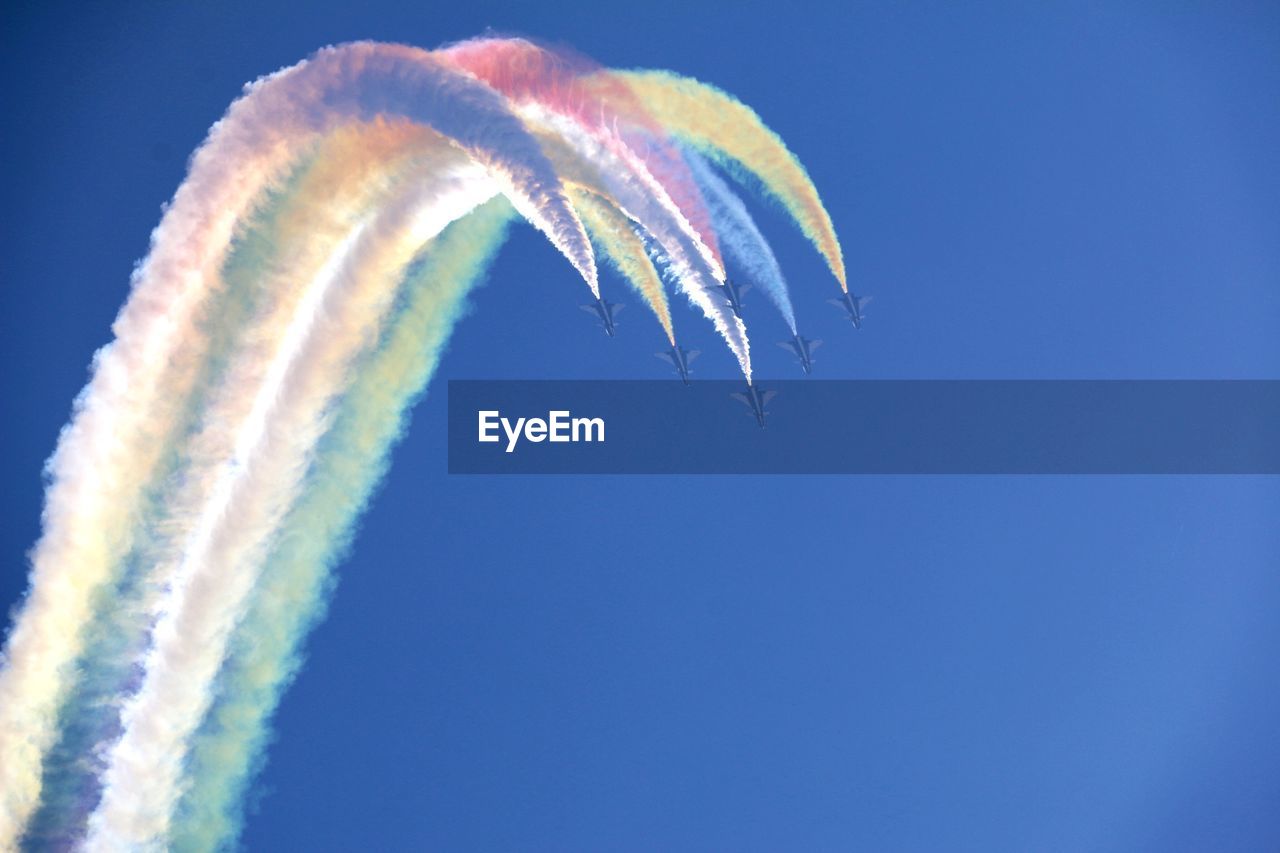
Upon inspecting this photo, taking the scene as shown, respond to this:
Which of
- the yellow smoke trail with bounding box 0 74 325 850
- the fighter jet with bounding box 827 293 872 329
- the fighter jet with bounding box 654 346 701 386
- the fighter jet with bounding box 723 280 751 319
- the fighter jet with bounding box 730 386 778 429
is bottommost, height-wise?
the yellow smoke trail with bounding box 0 74 325 850

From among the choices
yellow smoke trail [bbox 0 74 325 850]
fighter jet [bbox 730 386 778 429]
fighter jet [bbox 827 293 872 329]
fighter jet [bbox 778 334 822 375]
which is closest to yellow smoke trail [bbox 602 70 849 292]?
fighter jet [bbox 827 293 872 329]

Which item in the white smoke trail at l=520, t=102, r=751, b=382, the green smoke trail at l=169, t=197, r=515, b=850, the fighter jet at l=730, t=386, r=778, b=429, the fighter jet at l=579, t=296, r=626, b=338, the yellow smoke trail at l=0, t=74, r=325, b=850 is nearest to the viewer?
the white smoke trail at l=520, t=102, r=751, b=382

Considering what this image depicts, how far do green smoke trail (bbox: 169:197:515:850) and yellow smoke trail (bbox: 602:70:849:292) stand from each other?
1.13 meters

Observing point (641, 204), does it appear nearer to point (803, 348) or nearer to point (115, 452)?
point (803, 348)

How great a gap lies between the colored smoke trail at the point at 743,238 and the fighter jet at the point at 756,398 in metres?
0.44

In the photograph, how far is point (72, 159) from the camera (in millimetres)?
5223

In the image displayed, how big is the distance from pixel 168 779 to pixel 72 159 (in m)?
3.69

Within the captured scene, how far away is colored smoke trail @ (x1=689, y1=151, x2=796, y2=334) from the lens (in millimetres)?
4957

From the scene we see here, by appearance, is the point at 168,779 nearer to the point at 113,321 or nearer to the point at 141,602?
the point at 141,602

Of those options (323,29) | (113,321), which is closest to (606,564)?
(113,321)

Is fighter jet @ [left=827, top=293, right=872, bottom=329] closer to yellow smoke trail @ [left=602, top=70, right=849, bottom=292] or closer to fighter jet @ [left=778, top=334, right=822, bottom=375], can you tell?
yellow smoke trail @ [left=602, top=70, right=849, bottom=292]

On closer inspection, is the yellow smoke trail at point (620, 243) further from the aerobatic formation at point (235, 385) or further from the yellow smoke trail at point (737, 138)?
the yellow smoke trail at point (737, 138)
